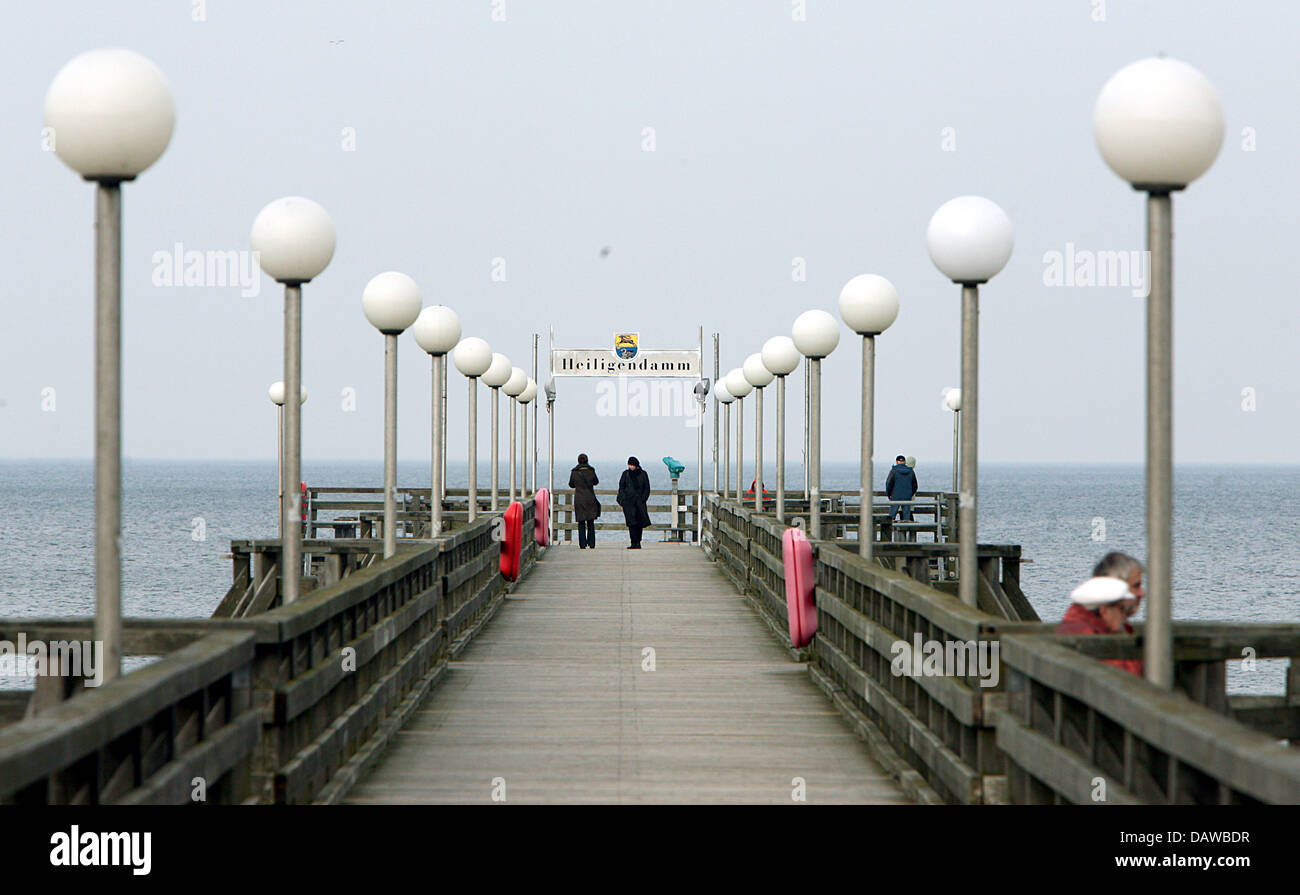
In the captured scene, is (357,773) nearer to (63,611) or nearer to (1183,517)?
(63,611)

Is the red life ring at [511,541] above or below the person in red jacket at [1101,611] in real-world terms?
below

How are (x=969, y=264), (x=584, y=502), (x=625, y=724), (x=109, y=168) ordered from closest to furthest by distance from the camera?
(x=109, y=168) → (x=969, y=264) → (x=625, y=724) → (x=584, y=502)

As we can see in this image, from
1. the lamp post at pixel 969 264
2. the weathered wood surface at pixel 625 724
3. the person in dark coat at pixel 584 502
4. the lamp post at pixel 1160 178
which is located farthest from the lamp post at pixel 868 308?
the person in dark coat at pixel 584 502

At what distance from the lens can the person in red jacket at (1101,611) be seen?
550cm

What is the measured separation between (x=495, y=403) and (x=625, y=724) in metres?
10.6

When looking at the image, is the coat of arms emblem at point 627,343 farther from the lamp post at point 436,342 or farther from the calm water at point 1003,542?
the lamp post at point 436,342

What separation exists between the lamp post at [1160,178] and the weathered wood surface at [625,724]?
251 centimetres

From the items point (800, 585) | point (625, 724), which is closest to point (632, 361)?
point (800, 585)

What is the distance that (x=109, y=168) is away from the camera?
16.2 feet

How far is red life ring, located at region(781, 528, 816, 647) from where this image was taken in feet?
34.0

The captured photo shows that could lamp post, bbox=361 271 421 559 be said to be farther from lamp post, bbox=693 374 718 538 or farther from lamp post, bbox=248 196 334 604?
lamp post, bbox=693 374 718 538

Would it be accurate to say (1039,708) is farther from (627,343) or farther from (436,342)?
(627,343)

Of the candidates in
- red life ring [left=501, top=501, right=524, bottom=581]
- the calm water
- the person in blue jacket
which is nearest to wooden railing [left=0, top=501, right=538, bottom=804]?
red life ring [left=501, top=501, right=524, bottom=581]
